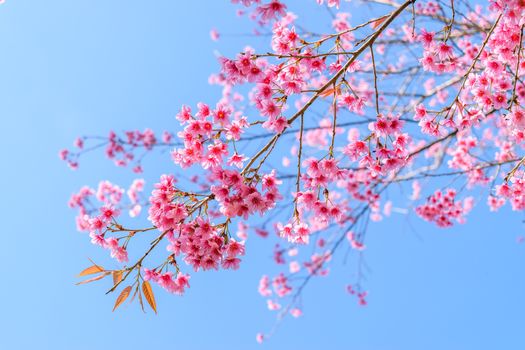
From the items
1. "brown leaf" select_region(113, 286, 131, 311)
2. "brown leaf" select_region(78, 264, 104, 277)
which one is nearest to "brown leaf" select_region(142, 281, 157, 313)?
"brown leaf" select_region(113, 286, 131, 311)

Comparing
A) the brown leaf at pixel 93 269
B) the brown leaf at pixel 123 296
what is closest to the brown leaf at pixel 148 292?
the brown leaf at pixel 123 296

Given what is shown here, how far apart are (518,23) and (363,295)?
6.19m

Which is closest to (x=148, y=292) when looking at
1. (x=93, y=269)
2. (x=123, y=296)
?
(x=123, y=296)

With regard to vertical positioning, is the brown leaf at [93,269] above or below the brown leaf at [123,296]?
above

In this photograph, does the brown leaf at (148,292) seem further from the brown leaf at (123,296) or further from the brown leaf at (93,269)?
the brown leaf at (93,269)

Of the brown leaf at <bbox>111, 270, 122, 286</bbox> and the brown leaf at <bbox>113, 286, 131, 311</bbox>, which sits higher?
the brown leaf at <bbox>111, 270, 122, 286</bbox>

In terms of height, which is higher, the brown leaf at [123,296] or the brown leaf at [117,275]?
the brown leaf at [117,275]

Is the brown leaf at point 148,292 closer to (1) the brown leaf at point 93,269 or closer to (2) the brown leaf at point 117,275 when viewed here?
(2) the brown leaf at point 117,275

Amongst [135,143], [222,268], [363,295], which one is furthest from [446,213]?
[135,143]

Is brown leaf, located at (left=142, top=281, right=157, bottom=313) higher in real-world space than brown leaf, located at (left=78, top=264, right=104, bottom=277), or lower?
lower

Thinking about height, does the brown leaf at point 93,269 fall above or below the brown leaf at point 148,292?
above

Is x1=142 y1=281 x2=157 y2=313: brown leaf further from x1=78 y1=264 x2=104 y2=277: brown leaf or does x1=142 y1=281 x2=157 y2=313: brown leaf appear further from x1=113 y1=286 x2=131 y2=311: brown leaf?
x1=78 y1=264 x2=104 y2=277: brown leaf

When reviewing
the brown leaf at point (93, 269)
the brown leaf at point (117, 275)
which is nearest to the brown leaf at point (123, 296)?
the brown leaf at point (117, 275)

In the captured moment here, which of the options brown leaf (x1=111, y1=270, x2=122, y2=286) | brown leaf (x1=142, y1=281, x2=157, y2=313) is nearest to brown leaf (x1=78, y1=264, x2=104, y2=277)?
brown leaf (x1=111, y1=270, x2=122, y2=286)
